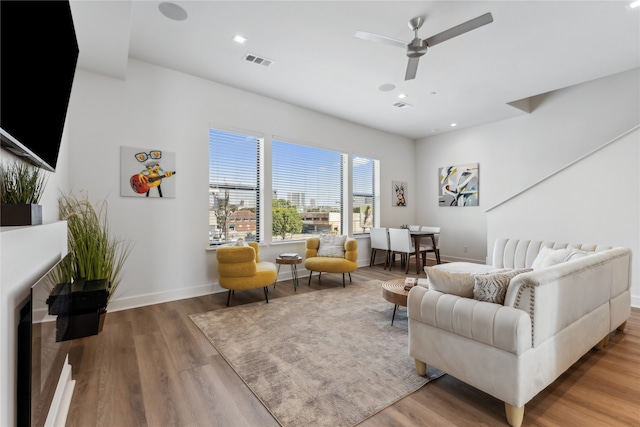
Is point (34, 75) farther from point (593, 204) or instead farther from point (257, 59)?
point (593, 204)

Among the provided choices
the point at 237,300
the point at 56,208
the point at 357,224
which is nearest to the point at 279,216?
the point at 237,300

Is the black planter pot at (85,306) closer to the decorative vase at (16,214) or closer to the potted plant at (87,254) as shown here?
the potted plant at (87,254)

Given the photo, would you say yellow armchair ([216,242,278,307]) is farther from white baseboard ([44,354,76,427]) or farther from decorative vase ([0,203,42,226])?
Answer: decorative vase ([0,203,42,226])

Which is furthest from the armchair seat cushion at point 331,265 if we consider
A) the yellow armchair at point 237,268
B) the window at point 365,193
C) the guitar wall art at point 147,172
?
the guitar wall art at point 147,172

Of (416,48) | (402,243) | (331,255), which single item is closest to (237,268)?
(331,255)

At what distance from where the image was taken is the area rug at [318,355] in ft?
6.26

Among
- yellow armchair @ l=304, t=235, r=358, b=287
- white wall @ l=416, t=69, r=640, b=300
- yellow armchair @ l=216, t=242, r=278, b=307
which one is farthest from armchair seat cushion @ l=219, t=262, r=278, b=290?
white wall @ l=416, t=69, r=640, b=300

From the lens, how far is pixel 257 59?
381 centimetres

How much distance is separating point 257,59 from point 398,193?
4.90 meters

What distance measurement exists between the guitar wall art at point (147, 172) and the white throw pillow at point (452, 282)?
354 cm

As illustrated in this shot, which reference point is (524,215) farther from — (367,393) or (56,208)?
(56,208)

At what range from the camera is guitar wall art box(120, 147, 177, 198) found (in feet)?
12.2

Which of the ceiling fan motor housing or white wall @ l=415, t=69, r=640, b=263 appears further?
white wall @ l=415, t=69, r=640, b=263

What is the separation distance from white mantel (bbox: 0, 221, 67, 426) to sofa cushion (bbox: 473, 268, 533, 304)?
2221 mm
